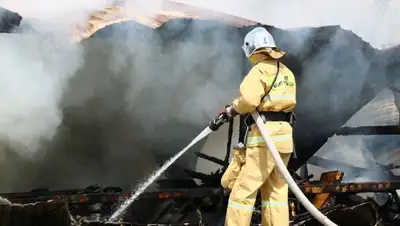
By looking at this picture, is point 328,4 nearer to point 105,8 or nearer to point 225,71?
point 225,71

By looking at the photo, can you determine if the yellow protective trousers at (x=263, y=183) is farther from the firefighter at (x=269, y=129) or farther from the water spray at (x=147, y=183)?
the water spray at (x=147, y=183)

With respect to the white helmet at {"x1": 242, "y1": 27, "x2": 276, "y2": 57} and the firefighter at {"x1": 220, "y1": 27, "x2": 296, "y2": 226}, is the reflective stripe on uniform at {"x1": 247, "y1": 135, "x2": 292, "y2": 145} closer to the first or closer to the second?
the firefighter at {"x1": 220, "y1": 27, "x2": 296, "y2": 226}

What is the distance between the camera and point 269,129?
3.44 metres

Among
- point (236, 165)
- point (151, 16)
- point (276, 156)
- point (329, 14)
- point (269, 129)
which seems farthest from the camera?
point (329, 14)

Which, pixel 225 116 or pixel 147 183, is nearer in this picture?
pixel 225 116

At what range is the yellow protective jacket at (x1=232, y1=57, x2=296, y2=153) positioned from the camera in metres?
3.34

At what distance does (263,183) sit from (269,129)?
1.22 ft

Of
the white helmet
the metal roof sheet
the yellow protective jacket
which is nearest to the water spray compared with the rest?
the yellow protective jacket

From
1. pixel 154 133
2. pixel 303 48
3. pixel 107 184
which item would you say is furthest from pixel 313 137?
pixel 107 184

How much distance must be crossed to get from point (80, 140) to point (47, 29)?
4.10ft

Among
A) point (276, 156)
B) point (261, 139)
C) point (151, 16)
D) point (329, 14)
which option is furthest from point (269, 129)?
point (329, 14)

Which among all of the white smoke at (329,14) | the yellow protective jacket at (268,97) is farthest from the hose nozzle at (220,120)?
the white smoke at (329,14)

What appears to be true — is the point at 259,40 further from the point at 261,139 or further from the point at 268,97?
the point at 261,139

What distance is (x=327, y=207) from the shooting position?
4.55 metres
